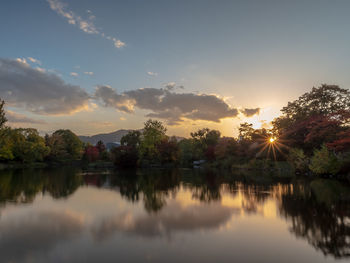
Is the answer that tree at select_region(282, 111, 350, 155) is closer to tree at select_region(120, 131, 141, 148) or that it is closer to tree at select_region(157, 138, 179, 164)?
tree at select_region(157, 138, 179, 164)

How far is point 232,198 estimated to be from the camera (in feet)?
39.7

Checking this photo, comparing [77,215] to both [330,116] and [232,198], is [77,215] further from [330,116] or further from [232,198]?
[330,116]

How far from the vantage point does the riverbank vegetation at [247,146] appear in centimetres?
2338

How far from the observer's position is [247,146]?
38.8 m

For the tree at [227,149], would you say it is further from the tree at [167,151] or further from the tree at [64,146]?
the tree at [64,146]

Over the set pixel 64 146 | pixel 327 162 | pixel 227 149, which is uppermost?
pixel 64 146

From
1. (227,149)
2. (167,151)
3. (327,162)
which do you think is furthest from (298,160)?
(167,151)

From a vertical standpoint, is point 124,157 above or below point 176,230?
above

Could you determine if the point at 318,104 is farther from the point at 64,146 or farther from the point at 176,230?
the point at 64,146

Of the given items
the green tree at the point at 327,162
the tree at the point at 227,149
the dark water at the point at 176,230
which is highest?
the tree at the point at 227,149

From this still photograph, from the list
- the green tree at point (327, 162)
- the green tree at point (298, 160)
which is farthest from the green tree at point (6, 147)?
the green tree at point (327, 162)

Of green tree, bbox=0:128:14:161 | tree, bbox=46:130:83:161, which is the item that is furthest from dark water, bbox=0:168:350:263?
tree, bbox=46:130:83:161

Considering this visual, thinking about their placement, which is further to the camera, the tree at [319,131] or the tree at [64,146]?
the tree at [64,146]

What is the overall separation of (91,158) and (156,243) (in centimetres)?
5382
